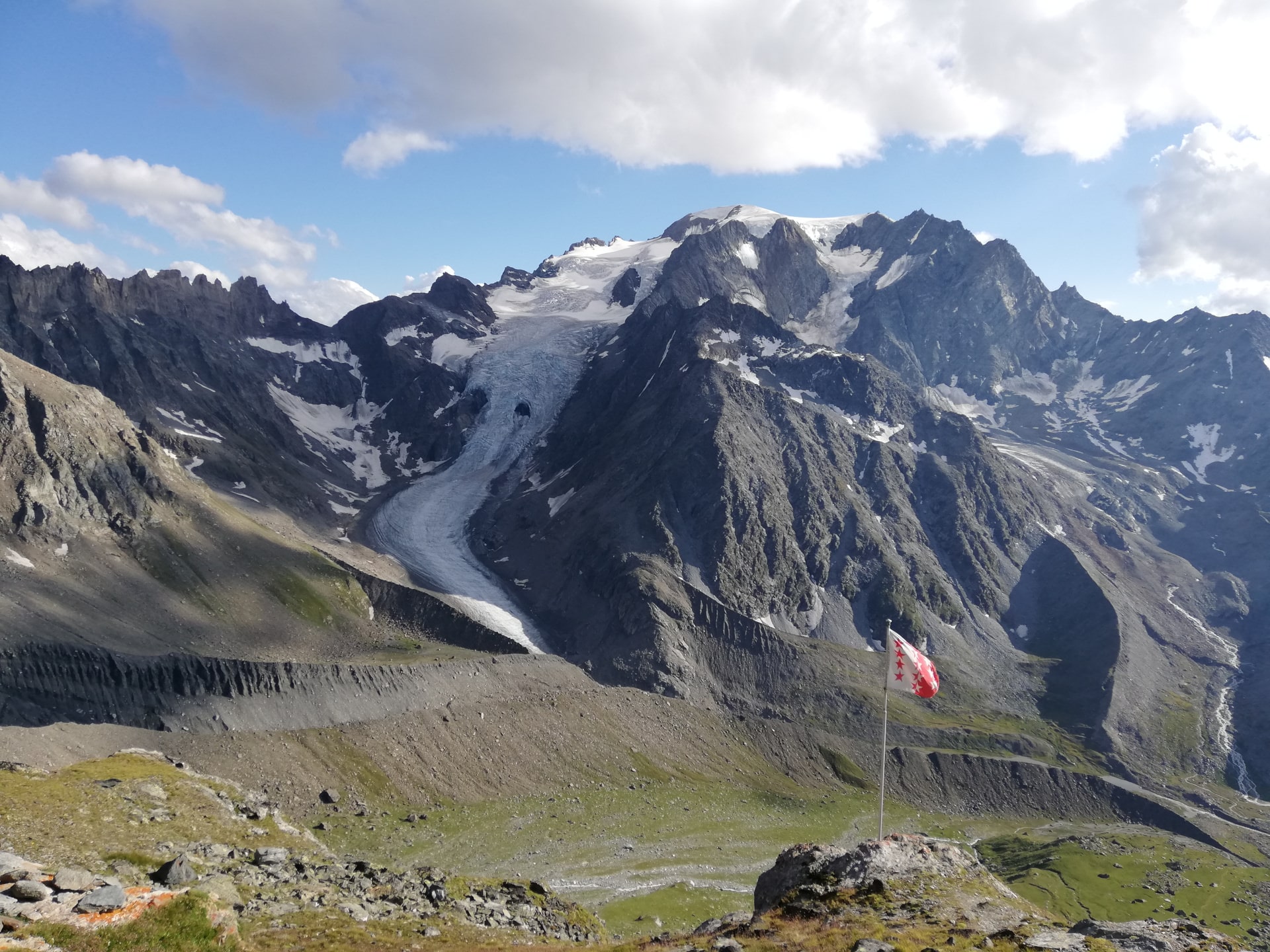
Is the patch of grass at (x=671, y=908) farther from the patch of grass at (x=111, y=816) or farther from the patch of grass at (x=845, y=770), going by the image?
the patch of grass at (x=845, y=770)

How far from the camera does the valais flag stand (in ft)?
153

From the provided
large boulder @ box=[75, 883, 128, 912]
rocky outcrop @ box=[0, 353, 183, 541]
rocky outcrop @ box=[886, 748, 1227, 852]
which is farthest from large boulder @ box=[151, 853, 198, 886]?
rocky outcrop @ box=[886, 748, 1227, 852]

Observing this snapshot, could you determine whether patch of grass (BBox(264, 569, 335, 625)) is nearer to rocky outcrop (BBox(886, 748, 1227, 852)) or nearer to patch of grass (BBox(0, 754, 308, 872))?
patch of grass (BBox(0, 754, 308, 872))

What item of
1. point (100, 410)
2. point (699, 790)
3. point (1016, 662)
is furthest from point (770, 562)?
point (100, 410)

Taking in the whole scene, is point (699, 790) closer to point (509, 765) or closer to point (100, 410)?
point (509, 765)

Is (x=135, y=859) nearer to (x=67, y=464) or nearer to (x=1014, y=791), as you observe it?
(x=67, y=464)

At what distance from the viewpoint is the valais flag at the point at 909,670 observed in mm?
46625

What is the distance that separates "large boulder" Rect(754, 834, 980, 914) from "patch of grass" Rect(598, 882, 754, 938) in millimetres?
31260

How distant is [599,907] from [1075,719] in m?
127

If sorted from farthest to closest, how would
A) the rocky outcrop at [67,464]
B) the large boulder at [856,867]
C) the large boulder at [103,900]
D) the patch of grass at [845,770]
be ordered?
the patch of grass at [845,770] → the rocky outcrop at [67,464] → the large boulder at [856,867] → the large boulder at [103,900]

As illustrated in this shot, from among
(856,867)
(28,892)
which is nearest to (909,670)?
(856,867)

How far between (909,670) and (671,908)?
4652cm

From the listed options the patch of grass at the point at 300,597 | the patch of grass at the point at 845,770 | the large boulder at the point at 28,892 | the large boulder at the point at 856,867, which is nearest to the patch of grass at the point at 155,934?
the large boulder at the point at 28,892

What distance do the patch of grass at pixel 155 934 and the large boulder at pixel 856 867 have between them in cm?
2465
